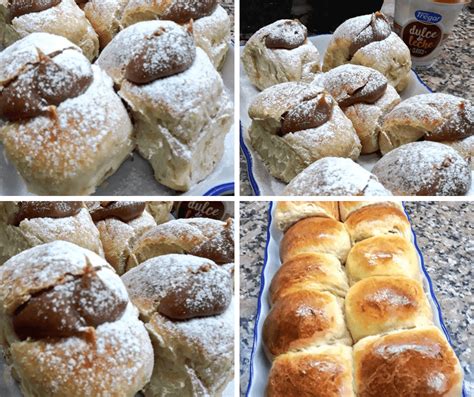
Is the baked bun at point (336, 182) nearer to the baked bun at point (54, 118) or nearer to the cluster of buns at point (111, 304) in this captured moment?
the cluster of buns at point (111, 304)

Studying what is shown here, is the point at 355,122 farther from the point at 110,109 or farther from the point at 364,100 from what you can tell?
the point at 110,109

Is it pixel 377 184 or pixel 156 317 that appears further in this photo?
pixel 377 184

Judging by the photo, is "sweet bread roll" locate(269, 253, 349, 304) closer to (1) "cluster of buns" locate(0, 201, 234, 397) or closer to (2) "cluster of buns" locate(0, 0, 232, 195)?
(1) "cluster of buns" locate(0, 201, 234, 397)

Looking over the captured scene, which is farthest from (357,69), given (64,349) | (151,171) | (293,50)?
(64,349)

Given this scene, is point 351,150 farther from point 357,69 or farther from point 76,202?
point 76,202

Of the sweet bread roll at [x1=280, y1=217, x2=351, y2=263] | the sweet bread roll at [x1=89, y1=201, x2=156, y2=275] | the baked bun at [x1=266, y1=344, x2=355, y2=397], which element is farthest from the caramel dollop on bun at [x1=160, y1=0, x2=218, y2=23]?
the baked bun at [x1=266, y1=344, x2=355, y2=397]

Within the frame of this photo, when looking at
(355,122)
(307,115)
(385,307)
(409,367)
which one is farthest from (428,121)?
(409,367)

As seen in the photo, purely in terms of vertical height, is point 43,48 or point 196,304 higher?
point 43,48

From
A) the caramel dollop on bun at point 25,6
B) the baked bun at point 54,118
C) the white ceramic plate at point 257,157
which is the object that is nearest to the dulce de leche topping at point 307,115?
the white ceramic plate at point 257,157
